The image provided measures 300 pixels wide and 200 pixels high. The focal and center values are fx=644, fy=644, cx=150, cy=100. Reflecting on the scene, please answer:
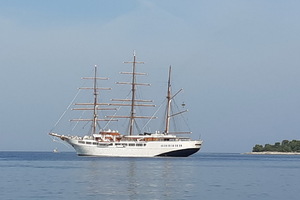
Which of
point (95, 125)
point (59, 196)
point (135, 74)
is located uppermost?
point (135, 74)

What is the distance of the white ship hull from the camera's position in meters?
150

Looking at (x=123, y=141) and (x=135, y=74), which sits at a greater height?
(x=135, y=74)

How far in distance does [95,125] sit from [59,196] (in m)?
113

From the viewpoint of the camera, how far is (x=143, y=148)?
5950 inches

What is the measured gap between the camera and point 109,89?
16288 centimetres

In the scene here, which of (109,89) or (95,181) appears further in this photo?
(109,89)

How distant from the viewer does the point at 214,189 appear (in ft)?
193

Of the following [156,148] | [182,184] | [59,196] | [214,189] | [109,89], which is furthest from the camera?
[109,89]

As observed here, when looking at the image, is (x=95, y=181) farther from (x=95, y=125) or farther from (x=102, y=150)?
(x=95, y=125)

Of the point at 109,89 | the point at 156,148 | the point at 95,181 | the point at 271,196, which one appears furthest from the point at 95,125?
the point at 271,196

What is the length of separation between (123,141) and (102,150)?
17.9ft

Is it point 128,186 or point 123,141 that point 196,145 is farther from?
point 128,186

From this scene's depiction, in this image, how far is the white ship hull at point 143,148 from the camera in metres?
150

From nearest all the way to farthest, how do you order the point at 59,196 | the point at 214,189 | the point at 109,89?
the point at 59,196
the point at 214,189
the point at 109,89
